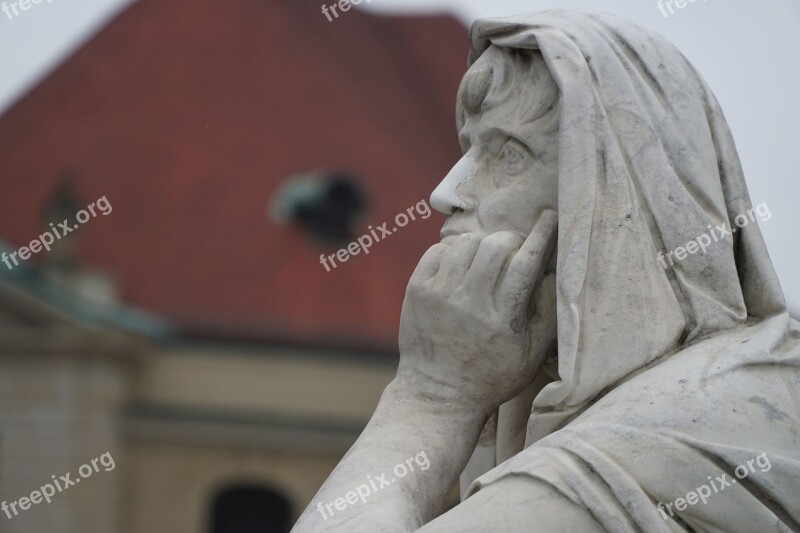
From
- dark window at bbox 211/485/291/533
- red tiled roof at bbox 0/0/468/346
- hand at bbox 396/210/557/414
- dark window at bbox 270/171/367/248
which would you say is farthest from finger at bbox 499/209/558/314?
dark window at bbox 270/171/367/248

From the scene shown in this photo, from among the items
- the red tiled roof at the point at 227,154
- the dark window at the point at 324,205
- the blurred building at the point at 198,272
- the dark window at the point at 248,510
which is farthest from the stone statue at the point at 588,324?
the dark window at the point at 324,205

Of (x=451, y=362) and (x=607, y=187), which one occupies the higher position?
(x=607, y=187)

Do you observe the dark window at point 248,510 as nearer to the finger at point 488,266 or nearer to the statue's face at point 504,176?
the statue's face at point 504,176

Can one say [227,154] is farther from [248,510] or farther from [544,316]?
[544,316]

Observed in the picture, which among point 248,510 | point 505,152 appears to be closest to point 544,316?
point 505,152

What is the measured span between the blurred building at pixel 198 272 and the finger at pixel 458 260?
3041cm

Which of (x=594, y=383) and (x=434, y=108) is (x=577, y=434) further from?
(x=434, y=108)

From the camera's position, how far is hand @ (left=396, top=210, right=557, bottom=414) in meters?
4.02

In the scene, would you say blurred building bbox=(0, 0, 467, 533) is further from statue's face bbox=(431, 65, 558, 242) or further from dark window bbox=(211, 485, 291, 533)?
statue's face bbox=(431, 65, 558, 242)

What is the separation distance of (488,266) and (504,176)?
245mm

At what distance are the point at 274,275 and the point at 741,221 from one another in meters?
31.8

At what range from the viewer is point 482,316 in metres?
4.02

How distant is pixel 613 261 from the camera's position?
3930 mm

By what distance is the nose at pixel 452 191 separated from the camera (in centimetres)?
419
